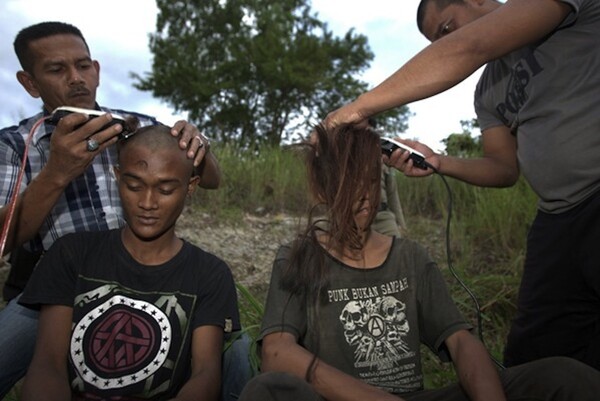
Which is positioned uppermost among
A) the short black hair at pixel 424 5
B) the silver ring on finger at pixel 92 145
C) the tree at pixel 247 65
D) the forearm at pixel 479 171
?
the tree at pixel 247 65

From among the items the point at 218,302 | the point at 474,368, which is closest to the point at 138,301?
the point at 218,302

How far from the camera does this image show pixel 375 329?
1847 mm

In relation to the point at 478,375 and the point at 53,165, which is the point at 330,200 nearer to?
the point at 478,375

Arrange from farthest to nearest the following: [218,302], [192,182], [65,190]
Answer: [65,190] → [192,182] → [218,302]

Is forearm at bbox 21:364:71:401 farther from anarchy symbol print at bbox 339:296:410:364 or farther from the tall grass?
the tall grass

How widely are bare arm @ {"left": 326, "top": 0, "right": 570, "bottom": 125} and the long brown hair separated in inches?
4.8

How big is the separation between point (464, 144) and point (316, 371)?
18.1 ft

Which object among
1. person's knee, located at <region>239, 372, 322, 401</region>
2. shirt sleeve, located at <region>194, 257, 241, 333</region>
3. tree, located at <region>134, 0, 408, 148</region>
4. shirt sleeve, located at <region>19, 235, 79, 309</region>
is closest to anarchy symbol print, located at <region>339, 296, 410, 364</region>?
person's knee, located at <region>239, 372, 322, 401</region>

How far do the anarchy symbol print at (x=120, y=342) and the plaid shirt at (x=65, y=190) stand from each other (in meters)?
0.62

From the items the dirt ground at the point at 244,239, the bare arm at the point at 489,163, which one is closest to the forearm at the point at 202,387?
the bare arm at the point at 489,163

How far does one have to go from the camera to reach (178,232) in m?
5.20

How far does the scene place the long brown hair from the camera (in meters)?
1.86

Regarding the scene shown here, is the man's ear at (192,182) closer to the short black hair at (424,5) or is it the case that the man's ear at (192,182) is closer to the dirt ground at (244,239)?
the short black hair at (424,5)

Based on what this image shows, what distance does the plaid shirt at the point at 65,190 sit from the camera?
7.86ft
